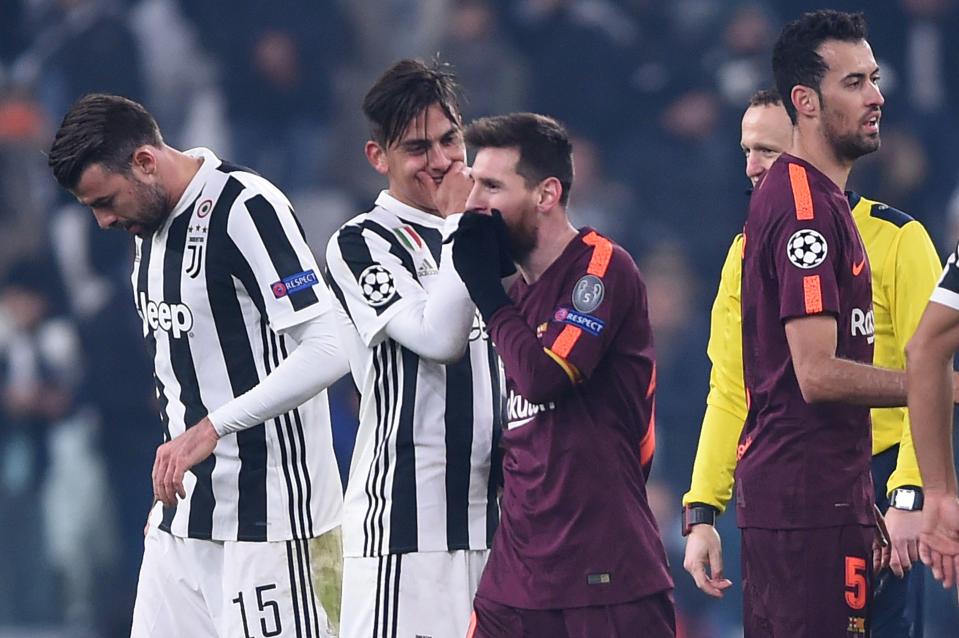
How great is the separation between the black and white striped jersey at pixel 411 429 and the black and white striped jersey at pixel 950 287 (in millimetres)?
1277

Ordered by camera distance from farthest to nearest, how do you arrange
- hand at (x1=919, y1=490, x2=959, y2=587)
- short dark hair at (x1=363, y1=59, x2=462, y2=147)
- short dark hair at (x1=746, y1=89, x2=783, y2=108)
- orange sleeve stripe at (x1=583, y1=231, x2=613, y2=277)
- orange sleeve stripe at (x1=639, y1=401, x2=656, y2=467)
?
short dark hair at (x1=746, y1=89, x2=783, y2=108), short dark hair at (x1=363, y1=59, x2=462, y2=147), orange sleeve stripe at (x1=639, y1=401, x2=656, y2=467), orange sleeve stripe at (x1=583, y1=231, x2=613, y2=277), hand at (x1=919, y1=490, x2=959, y2=587)

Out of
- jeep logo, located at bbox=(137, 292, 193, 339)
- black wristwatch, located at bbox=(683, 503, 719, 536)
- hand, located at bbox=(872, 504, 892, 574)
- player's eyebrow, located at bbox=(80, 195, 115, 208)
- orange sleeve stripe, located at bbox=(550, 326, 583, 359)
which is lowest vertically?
hand, located at bbox=(872, 504, 892, 574)

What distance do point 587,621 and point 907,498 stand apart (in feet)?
2.92

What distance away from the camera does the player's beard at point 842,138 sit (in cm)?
378

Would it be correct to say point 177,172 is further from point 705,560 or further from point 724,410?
point 705,560

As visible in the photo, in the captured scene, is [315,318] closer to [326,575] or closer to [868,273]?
[326,575]

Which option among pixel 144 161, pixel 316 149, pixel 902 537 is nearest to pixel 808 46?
pixel 902 537

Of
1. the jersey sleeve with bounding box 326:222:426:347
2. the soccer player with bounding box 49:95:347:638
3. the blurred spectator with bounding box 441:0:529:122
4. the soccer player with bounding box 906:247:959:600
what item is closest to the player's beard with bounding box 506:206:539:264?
the jersey sleeve with bounding box 326:222:426:347

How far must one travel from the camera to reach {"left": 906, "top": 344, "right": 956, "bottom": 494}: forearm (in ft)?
10.5

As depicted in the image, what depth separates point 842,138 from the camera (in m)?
3.78

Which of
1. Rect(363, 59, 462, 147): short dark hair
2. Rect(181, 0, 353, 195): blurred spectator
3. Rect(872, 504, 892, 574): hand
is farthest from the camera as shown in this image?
Rect(181, 0, 353, 195): blurred spectator

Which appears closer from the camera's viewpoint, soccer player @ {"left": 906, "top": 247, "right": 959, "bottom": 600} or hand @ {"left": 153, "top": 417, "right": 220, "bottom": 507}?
soccer player @ {"left": 906, "top": 247, "right": 959, "bottom": 600}

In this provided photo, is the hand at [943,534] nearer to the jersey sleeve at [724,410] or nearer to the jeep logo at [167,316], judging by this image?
the jersey sleeve at [724,410]

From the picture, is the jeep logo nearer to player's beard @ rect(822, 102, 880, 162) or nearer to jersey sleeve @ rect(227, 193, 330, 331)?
jersey sleeve @ rect(227, 193, 330, 331)
